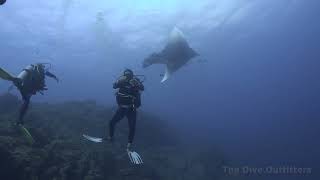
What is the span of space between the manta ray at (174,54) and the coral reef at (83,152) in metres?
5.12

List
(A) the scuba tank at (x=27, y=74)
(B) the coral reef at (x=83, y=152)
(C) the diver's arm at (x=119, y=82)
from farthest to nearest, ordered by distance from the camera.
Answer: (A) the scuba tank at (x=27, y=74) < (B) the coral reef at (x=83, y=152) < (C) the diver's arm at (x=119, y=82)

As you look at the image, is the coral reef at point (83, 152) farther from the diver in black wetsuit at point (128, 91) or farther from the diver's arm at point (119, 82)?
the diver's arm at point (119, 82)

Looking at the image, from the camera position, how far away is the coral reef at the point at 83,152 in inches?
399

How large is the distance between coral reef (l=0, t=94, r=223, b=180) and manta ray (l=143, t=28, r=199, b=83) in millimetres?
5123

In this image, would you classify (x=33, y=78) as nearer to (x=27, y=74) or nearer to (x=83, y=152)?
(x=27, y=74)

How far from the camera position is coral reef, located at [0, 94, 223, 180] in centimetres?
1012

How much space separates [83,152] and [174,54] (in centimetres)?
826

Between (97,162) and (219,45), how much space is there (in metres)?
36.8

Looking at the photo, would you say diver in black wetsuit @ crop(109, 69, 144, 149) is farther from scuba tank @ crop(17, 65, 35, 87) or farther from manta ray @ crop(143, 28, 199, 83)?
manta ray @ crop(143, 28, 199, 83)

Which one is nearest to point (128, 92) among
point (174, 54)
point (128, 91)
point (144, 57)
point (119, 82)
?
point (128, 91)

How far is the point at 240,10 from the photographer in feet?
105

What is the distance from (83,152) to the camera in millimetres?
12352

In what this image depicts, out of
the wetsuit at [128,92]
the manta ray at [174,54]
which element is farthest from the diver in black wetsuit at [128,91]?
the manta ray at [174,54]

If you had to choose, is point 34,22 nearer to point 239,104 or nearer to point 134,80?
point 134,80
